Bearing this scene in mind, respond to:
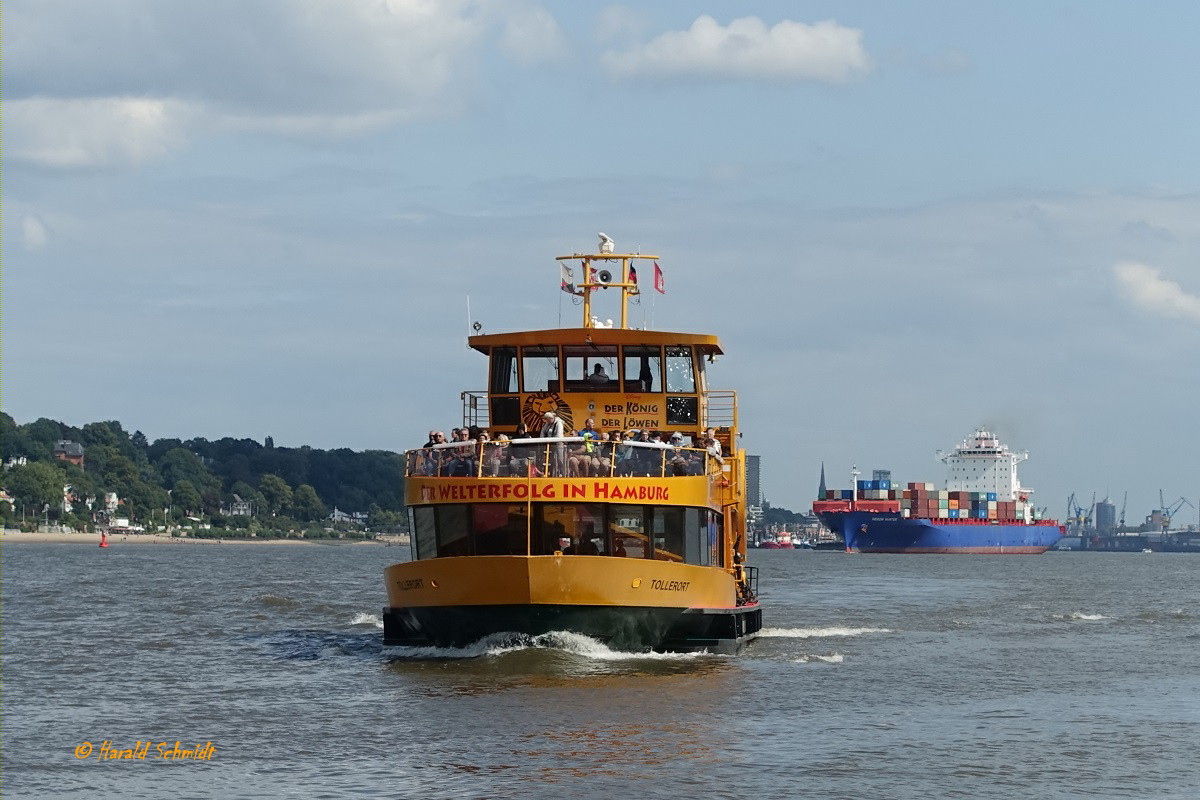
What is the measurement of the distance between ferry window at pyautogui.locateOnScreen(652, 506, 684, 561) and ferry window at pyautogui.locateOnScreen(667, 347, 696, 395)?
14.7ft

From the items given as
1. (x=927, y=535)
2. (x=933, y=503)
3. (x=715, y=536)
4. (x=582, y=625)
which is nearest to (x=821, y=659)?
(x=715, y=536)

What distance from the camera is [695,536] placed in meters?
29.9

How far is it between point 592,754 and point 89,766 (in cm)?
579

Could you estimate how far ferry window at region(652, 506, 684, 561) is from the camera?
95.6ft

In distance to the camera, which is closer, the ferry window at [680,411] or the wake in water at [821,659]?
the wake in water at [821,659]

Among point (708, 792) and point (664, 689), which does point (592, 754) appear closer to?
point (708, 792)

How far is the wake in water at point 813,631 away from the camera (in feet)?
128

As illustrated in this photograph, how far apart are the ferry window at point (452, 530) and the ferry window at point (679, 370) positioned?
19.9 ft

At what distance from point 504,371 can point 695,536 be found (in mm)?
5859

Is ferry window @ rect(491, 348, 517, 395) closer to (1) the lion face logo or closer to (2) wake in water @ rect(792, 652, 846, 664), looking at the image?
(1) the lion face logo

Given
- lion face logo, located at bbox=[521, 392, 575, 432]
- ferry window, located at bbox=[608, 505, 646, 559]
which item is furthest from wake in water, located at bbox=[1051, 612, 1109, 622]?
ferry window, located at bbox=[608, 505, 646, 559]
